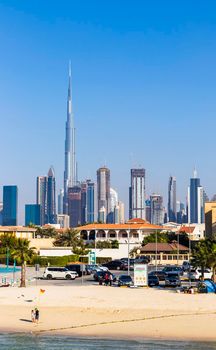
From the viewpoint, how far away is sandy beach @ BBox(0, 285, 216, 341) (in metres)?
39.5

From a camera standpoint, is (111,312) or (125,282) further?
(125,282)

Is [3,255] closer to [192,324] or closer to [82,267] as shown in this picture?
[82,267]

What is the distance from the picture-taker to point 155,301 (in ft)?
166

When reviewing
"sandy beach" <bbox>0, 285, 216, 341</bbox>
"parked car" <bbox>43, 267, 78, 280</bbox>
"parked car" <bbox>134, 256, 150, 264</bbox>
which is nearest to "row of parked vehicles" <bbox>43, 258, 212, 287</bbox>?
"parked car" <bbox>43, 267, 78, 280</bbox>

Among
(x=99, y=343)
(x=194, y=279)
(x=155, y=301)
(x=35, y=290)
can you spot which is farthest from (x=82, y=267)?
(x=99, y=343)

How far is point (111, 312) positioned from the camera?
46188 mm

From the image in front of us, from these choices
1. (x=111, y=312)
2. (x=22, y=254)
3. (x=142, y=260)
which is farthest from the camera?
(x=142, y=260)

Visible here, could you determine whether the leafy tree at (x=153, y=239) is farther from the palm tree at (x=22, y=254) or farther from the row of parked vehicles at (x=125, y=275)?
the palm tree at (x=22, y=254)

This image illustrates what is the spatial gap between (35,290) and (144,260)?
170ft

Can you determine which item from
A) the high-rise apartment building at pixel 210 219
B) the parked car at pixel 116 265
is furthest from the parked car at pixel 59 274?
the high-rise apartment building at pixel 210 219

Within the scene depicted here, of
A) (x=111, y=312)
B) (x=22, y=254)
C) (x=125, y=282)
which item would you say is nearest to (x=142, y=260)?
(x=125, y=282)

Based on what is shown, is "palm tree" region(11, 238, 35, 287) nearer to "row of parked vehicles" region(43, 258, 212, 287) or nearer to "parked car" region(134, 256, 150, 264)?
"row of parked vehicles" region(43, 258, 212, 287)

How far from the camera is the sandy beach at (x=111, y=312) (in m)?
39.5

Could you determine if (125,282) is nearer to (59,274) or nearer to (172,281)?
(172,281)
